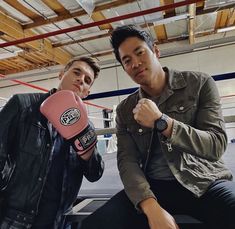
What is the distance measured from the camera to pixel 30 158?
963 millimetres

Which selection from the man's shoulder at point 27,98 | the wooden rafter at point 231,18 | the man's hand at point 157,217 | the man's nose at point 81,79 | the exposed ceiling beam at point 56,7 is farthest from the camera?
the wooden rafter at point 231,18

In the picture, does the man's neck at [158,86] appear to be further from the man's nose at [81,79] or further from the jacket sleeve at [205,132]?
the man's nose at [81,79]

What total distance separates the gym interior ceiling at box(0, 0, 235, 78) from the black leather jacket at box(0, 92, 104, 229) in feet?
7.12

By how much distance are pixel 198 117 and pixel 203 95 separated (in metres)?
0.09

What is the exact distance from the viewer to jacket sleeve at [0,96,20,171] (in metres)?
0.94

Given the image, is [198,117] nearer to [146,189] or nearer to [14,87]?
[146,189]

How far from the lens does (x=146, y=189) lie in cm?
80

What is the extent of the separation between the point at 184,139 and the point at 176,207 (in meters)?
0.26

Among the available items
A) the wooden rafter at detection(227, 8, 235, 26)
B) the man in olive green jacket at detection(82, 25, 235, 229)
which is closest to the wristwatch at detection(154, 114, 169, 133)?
the man in olive green jacket at detection(82, 25, 235, 229)

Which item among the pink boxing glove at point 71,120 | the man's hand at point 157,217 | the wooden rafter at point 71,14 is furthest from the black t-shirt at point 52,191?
the wooden rafter at point 71,14

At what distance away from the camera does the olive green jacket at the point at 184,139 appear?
0.76 metres

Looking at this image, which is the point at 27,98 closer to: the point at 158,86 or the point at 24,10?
the point at 158,86

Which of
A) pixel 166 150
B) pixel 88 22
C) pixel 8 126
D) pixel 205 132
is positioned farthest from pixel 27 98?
pixel 88 22

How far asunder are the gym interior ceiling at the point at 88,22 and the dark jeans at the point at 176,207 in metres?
2.54
